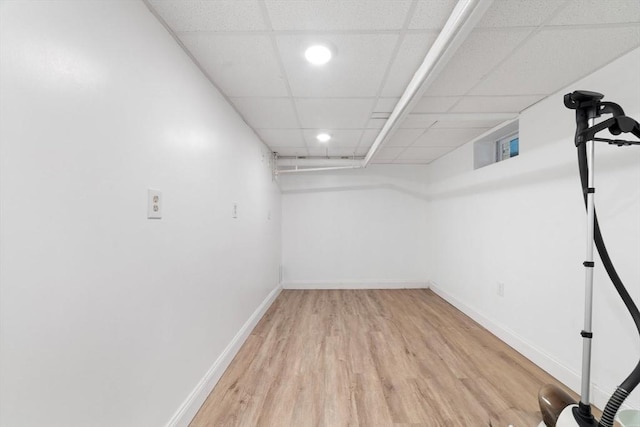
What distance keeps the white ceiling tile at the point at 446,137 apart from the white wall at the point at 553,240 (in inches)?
8.3

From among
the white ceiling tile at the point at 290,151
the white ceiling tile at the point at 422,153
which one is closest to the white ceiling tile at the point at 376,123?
the white ceiling tile at the point at 422,153

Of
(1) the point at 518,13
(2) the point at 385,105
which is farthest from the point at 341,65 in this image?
(1) the point at 518,13

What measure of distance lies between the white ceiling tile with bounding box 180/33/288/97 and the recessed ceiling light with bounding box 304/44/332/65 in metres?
0.22

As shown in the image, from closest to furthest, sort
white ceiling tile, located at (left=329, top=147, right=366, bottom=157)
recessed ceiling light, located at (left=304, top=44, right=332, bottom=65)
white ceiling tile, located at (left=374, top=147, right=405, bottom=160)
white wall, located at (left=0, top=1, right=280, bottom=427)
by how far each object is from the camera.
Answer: white wall, located at (left=0, top=1, right=280, bottom=427), recessed ceiling light, located at (left=304, top=44, right=332, bottom=65), white ceiling tile, located at (left=374, top=147, right=405, bottom=160), white ceiling tile, located at (left=329, top=147, right=366, bottom=157)

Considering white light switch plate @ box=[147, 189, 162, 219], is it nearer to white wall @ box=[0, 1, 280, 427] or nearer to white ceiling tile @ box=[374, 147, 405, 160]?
white wall @ box=[0, 1, 280, 427]

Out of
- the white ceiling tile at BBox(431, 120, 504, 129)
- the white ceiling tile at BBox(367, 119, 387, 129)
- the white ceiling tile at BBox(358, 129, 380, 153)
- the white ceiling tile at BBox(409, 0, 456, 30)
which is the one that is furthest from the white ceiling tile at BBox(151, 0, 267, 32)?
the white ceiling tile at BBox(431, 120, 504, 129)

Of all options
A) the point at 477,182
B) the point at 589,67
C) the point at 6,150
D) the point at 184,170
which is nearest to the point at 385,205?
the point at 477,182

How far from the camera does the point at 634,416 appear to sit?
3.61 ft

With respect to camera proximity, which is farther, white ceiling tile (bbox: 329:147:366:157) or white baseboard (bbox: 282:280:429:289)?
white baseboard (bbox: 282:280:429:289)

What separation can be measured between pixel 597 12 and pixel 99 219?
2.48m

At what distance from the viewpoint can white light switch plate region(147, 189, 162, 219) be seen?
1.31 metres

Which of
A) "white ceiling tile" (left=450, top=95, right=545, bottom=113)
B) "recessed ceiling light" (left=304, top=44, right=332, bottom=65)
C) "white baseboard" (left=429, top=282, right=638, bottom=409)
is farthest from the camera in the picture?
"white ceiling tile" (left=450, top=95, right=545, bottom=113)

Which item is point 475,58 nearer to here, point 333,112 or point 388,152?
point 333,112

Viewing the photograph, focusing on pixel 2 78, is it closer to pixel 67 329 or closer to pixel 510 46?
pixel 67 329
